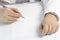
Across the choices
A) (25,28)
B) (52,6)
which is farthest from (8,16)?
(52,6)

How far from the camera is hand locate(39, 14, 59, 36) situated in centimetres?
58

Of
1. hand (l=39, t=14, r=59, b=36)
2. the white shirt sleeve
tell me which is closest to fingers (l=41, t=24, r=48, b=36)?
hand (l=39, t=14, r=59, b=36)

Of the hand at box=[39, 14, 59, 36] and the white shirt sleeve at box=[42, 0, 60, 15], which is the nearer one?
the hand at box=[39, 14, 59, 36]

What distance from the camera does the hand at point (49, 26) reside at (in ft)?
1.89

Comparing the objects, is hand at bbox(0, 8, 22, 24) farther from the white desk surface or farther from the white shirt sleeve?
the white shirt sleeve

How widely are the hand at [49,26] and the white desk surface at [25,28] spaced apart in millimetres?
22

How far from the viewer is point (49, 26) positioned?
590 mm

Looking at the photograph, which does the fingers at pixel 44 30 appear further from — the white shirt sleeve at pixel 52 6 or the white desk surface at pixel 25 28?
the white shirt sleeve at pixel 52 6

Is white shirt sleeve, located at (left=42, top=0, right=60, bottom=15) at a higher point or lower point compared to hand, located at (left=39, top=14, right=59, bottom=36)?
higher

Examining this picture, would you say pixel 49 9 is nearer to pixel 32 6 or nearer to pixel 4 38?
pixel 32 6

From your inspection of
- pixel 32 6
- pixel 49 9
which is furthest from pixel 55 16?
pixel 32 6

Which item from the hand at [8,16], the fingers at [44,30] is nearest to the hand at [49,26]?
the fingers at [44,30]

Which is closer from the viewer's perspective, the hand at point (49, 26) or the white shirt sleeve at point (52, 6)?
the hand at point (49, 26)

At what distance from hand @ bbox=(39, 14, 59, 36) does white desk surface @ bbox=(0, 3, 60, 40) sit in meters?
0.02
